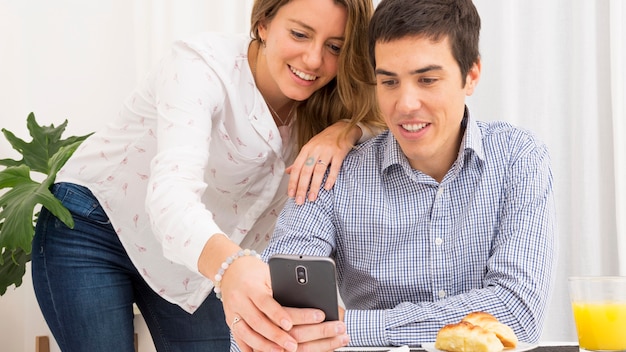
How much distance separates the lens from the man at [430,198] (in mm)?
1595

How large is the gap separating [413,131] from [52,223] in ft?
2.78

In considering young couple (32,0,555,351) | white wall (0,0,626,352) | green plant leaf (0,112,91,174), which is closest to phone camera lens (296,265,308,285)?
young couple (32,0,555,351)

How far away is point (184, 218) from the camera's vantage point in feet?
4.26

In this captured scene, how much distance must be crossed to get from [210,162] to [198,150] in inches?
12.0

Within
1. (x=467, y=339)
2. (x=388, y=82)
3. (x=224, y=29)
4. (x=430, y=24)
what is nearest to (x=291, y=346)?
(x=467, y=339)

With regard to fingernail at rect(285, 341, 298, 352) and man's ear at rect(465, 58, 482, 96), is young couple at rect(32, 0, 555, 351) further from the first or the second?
fingernail at rect(285, 341, 298, 352)

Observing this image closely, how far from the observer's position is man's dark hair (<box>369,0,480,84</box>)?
1615 mm

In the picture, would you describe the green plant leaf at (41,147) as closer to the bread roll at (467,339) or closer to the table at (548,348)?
the table at (548,348)

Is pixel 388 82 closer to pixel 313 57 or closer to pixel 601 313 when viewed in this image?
pixel 313 57

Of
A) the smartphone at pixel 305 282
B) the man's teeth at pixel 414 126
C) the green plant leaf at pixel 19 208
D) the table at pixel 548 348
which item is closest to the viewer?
the smartphone at pixel 305 282

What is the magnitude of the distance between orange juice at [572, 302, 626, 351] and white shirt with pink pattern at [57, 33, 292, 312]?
73 centimetres

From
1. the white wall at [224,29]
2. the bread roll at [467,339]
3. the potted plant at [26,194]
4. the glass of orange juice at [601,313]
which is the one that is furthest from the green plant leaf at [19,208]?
the glass of orange juice at [601,313]

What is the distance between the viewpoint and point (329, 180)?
5.61 feet

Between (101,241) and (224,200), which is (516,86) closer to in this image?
(224,200)
